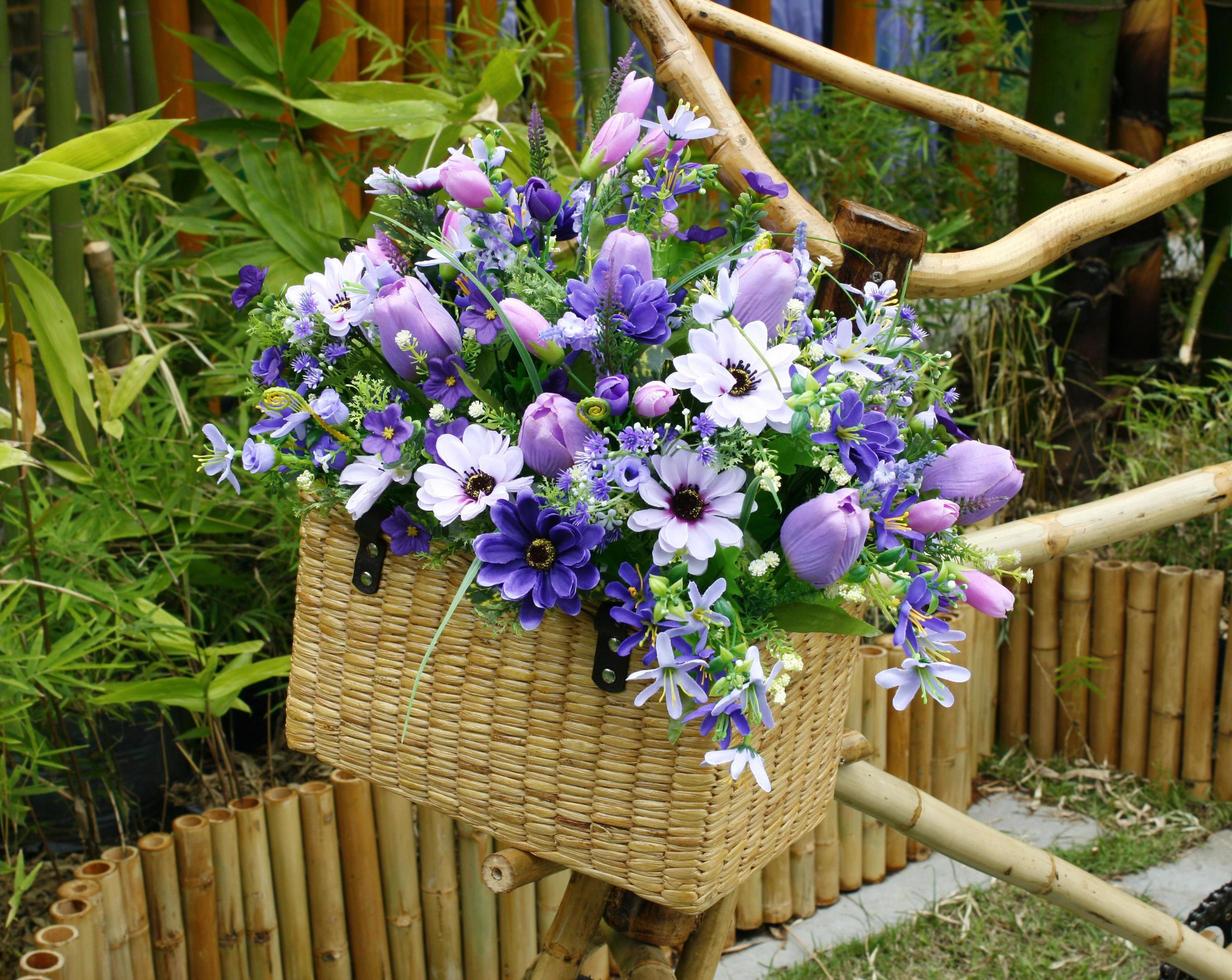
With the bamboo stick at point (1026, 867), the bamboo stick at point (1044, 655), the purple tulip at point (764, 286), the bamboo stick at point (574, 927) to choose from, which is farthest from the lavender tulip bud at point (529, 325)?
the bamboo stick at point (1044, 655)

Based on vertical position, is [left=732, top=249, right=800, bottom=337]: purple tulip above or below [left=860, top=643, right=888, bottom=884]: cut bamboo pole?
above

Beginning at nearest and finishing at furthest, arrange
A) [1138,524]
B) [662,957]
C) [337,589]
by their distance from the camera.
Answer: [337,589], [662,957], [1138,524]

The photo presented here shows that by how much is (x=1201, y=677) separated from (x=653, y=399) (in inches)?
78.3

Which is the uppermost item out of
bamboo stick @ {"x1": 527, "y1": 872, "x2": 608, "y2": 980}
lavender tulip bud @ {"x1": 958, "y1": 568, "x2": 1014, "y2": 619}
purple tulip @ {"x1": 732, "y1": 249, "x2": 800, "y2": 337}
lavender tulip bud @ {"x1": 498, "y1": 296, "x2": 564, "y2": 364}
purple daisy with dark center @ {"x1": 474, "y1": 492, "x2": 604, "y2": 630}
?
purple tulip @ {"x1": 732, "y1": 249, "x2": 800, "y2": 337}

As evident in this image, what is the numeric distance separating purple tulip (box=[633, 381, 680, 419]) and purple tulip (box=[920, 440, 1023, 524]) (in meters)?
0.21

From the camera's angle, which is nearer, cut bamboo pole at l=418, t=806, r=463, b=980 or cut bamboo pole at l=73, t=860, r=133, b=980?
cut bamboo pole at l=73, t=860, r=133, b=980

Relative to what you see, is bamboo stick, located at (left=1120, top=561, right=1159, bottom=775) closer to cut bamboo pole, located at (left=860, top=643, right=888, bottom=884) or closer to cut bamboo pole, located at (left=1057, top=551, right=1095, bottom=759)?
cut bamboo pole, located at (left=1057, top=551, right=1095, bottom=759)

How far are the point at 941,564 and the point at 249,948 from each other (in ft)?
3.80

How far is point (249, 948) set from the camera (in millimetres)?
1697

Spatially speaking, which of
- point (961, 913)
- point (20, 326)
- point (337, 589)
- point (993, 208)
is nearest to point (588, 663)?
point (337, 589)

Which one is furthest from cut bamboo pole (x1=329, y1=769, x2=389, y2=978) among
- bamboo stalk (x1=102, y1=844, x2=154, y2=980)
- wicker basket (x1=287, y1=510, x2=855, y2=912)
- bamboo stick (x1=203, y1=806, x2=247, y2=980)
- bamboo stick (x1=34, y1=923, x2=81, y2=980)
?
wicker basket (x1=287, y1=510, x2=855, y2=912)

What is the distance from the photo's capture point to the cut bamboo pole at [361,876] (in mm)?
1708

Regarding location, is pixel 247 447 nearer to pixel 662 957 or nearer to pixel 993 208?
pixel 662 957

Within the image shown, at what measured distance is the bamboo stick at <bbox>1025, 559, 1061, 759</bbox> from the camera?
2.52 m
